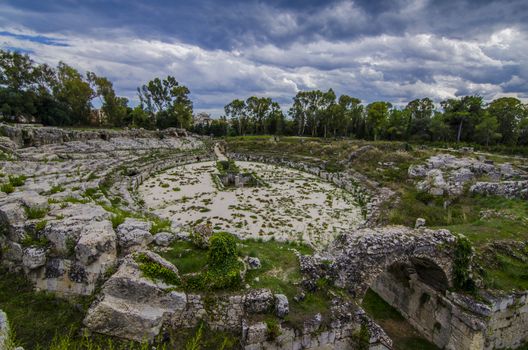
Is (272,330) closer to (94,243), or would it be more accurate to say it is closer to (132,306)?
(132,306)

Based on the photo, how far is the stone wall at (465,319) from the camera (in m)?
8.07

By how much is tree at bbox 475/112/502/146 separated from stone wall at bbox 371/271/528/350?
1805 inches

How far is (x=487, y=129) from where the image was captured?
141ft

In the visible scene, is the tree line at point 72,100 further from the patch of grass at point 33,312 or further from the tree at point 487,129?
the tree at point 487,129

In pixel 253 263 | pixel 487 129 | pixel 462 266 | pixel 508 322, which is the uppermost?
pixel 487 129

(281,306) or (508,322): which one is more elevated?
(281,306)

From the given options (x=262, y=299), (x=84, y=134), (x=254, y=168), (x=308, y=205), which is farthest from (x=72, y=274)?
(x=84, y=134)

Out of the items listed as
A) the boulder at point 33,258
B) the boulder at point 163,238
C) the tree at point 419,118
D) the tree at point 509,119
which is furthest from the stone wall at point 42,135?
the tree at point 509,119

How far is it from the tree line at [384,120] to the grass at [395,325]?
46.3m

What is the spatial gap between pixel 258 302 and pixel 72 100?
53367mm

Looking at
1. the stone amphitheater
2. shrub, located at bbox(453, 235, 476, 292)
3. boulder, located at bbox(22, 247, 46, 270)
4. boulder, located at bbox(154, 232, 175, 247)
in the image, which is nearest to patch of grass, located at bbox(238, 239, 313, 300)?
the stone amphitheater

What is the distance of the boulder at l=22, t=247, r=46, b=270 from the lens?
7538 mm

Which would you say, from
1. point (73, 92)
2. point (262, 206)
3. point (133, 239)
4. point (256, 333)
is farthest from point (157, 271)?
point (73, 92)

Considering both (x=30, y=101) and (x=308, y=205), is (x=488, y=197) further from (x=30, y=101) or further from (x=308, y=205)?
(x=30, y=101)
